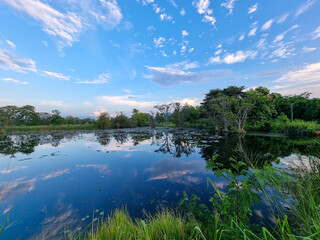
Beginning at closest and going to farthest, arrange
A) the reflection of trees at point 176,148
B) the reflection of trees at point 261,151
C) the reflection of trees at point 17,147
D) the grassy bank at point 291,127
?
1. the reflection of trees at point 261,151
2. the reflection of trees at point 176,148
3. the reflection of trees at point 17,147
4. the grassy bank at point 291,127

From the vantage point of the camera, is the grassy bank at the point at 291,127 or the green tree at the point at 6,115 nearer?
the grassy bank at the point at 291,127

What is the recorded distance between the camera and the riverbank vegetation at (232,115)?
2080cm

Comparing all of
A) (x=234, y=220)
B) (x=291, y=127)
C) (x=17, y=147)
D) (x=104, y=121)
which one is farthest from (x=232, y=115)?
(x=104, y=121)

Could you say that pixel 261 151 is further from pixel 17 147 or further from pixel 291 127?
pixel 17 147

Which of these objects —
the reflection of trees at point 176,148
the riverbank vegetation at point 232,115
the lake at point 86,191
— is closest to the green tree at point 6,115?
the riverbank vegetation at point 232,115

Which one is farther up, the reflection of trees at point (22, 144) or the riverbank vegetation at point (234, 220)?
the riverbank vegetation at point (234, 220)

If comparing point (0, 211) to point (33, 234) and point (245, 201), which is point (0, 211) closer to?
point (33, 234)

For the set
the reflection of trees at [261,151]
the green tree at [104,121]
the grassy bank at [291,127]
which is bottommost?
the reflection of trees at [261,151]

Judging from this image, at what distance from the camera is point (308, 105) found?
82.2 ft

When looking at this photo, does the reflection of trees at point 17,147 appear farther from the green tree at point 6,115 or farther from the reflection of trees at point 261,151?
the green tree at point 6,115

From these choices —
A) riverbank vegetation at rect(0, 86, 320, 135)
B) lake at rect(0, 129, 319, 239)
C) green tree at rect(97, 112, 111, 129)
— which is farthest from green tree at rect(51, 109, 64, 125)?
lake at rect(0, 129, 319, 239)

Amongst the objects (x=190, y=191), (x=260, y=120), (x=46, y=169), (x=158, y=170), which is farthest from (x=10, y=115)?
(x=260, y=120)

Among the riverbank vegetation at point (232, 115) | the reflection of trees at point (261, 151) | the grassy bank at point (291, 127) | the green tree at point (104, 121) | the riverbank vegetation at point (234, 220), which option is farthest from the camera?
the green tree at point (104, 121)

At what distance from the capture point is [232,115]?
20562mm
